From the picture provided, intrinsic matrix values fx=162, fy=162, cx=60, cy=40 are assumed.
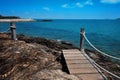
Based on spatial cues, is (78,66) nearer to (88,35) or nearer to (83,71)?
(83,71)

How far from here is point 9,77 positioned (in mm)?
5387

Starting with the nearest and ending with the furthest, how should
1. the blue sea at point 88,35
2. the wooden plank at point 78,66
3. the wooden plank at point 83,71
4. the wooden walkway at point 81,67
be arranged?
the wooden walkway at point 81,67 → the wooden plank at point 83,71 → the wooden plank at point 78,66 → the blue sea at point 88,35

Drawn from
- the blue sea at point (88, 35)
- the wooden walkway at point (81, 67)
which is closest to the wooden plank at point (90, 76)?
the wooden walkway at point (81, 67)

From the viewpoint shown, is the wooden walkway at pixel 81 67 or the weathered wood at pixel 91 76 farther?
the wooden walkway at pixel 81 67

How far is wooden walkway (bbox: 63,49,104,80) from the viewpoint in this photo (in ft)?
17.4

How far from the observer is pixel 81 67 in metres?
6.04

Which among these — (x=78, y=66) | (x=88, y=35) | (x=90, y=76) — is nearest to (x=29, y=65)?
(x=78, y=66)

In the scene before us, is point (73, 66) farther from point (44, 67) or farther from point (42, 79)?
point (42, 79)

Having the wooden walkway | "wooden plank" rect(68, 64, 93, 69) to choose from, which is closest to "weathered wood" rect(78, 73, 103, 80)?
the wooden walkway

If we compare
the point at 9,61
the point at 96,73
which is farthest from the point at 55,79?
the point at 9,61

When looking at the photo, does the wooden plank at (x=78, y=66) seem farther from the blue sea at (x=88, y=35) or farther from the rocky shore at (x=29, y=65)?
the blue sea at (x=88, y=35)

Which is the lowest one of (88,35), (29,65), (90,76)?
(88,35)

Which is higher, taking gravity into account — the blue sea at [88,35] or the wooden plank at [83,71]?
the wooden plank at [83,71]

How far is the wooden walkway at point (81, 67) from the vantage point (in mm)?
5289
